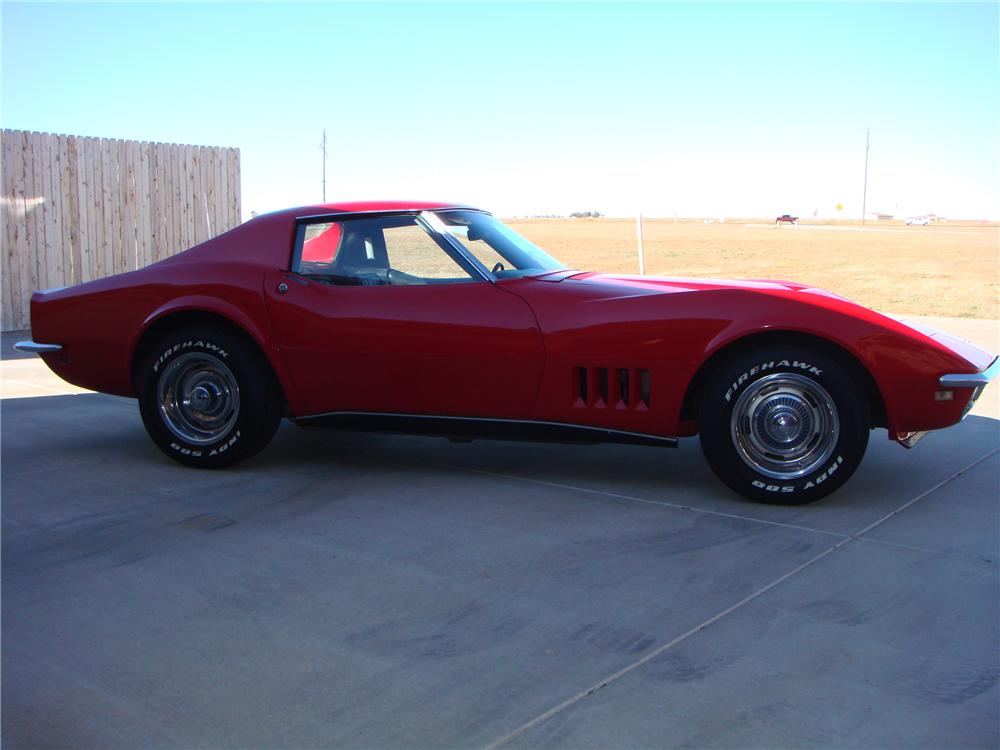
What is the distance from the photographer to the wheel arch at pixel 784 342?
454 centimetres

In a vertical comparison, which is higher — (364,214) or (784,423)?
(364,214)

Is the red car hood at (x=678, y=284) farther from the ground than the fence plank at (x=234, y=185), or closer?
closer

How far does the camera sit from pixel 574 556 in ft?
13.0

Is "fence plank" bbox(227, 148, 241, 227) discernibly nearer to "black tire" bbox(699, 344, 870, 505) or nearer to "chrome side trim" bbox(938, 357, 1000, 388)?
"black tire" bbox(699, 344, 870, 505)

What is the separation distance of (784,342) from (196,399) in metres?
3.00

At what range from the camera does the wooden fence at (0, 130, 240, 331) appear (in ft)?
40.8

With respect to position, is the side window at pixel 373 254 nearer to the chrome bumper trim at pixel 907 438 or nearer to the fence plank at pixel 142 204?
the chrome bumper trim at pixel 907 438

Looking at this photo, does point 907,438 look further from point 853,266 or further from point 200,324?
point 853,266

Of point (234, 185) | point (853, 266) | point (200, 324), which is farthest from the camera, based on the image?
point (853, 266)

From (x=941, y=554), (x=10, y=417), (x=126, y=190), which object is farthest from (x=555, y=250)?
(x=941, y=554)

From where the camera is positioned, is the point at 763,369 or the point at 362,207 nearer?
the point at 763,369

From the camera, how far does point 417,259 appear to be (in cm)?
524

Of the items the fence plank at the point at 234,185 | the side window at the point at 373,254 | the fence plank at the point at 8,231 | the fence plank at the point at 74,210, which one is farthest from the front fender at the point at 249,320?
the fence plank at the point at 234,185

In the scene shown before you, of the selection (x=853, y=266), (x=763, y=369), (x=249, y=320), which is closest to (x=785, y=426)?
(x=763, y=369)
